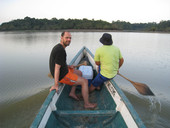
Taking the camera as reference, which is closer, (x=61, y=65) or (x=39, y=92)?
(x=61, y=65)

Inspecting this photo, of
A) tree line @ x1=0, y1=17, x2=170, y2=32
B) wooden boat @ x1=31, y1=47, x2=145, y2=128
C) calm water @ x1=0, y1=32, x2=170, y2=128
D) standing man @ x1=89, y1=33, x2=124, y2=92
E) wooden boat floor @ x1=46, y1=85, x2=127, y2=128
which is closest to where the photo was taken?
wooden boat @ x1=31, y1=47, x2=145, y2=128

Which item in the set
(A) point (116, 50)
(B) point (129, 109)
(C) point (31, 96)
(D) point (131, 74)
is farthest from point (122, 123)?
(D) point (131, 74)

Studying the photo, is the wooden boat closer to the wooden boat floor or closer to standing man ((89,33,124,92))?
the wooden boat floor

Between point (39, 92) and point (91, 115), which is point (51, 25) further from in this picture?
point (91, 115)

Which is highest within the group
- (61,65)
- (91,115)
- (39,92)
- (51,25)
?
(51,25)

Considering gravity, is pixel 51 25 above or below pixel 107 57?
above

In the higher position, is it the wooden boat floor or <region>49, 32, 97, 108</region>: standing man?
<region>49, 32, 97, 108</region>: standing man

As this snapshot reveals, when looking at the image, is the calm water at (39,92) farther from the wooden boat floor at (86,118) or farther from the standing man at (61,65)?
the standing man at (61,65)

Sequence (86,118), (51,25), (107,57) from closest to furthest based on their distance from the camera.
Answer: (86,118) < (107,57) < (51,25)

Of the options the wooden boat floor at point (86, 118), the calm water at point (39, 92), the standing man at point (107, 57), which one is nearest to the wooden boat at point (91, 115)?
the wooden boat floor at point (86, 118)

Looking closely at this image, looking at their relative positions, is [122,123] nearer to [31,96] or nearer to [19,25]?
[31,96]

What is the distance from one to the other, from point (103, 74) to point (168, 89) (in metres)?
3.65

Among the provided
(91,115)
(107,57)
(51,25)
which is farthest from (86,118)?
(51,25)

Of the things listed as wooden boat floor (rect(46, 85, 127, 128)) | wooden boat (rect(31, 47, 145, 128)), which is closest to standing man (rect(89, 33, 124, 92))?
wooden boat (rect(31, 47, 145, 128))
